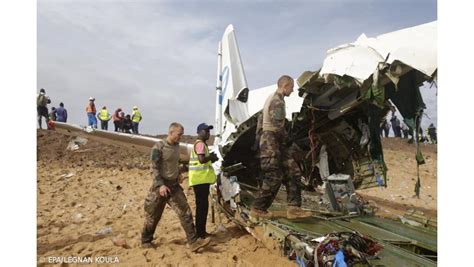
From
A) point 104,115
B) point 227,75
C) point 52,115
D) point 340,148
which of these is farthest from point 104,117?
point 340,148

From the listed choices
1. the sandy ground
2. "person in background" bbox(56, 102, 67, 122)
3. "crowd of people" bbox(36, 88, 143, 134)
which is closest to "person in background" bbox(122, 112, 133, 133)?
"crowd of people" bbox(36, 88, 143, 134)

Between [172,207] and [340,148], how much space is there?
3.60 meters

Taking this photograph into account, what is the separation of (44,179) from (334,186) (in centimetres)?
712

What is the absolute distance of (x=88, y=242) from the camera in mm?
4941

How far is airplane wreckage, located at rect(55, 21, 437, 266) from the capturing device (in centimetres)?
362

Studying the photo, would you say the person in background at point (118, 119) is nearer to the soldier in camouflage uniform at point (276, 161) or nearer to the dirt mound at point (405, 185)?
the dirt mound at point (405, 185)

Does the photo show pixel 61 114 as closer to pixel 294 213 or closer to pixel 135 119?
pixel 135 119

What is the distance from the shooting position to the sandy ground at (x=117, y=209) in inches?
171

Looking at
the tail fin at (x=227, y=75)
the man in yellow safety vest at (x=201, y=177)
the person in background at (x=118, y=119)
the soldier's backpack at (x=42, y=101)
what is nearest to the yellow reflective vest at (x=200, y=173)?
the man in yellow safety vest at (x=201, y=177)

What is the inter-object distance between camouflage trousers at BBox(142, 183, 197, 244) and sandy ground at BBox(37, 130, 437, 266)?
0.69 ft

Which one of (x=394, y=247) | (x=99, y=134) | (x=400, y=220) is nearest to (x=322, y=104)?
(x=400, y=220)

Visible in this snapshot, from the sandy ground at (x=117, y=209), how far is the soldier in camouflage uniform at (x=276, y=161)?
1.95 feet

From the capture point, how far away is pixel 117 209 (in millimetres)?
7074

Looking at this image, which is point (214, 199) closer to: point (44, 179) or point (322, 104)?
point (322, 104)
